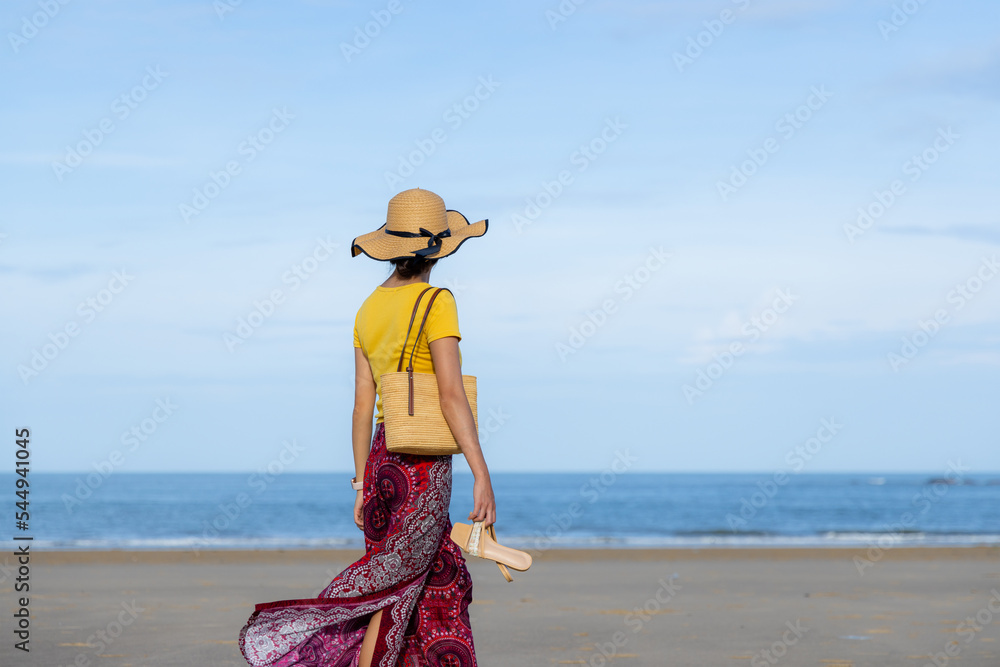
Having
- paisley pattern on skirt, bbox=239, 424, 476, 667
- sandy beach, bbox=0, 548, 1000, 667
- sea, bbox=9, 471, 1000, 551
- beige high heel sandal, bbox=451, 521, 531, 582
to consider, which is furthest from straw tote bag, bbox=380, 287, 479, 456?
sea, bbox=9, 471, 1000, 551

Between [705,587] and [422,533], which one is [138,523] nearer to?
[705,587]

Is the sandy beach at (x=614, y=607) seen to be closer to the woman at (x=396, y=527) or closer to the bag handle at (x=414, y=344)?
the woman at (x=396, y=527)

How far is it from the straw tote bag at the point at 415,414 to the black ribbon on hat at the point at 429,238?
0.18 m

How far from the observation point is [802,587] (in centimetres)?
771

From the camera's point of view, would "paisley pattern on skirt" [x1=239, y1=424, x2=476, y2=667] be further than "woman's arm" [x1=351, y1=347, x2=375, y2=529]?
No

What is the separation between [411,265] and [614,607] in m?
4.23

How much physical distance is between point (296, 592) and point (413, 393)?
527 cm

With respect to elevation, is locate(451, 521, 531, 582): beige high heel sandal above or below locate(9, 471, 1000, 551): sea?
below

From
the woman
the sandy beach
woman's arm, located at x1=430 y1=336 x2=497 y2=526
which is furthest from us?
the sandy beach

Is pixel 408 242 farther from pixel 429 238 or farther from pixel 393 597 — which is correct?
pixel 393 597

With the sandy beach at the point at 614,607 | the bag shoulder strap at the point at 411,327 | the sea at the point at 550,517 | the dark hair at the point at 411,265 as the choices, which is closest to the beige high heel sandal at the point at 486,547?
the bag shoulder strap at the point at 411,327

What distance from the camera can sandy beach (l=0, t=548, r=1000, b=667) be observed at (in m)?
4.97

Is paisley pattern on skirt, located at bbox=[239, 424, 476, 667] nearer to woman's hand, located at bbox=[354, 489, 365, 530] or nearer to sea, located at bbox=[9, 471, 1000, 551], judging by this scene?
woman's hand, located at bbox=[354, 489, 365, 530]

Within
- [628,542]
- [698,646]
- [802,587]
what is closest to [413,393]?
[698,646]
